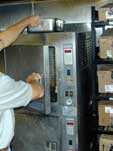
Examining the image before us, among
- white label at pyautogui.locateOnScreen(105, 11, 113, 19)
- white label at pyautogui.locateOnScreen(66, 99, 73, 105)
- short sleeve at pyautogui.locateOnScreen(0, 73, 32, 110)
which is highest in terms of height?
white label at pyautogui.locateOnScreen(105, 11, 113, 19)

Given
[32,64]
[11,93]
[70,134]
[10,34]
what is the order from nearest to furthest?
[11,93] → [10,34] → [32,64] → [70,134]

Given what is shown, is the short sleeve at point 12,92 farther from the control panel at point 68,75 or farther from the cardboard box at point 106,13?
the cardboard box at point 106,13

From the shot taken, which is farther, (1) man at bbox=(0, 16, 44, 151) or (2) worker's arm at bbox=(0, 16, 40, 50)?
(2) worker's arm at bbox=(0, 16, 40, 50)

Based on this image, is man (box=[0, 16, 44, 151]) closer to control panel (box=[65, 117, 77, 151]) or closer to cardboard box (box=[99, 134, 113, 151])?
control panel (box=[65, 117, 77, 151])

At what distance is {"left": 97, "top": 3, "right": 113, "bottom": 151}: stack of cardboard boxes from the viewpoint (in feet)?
8.63

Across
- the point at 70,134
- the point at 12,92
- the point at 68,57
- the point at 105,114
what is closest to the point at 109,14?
the point at 68,57

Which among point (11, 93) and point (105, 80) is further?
point (105, 80)

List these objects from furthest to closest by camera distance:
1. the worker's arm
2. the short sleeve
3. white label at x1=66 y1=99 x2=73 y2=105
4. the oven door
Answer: white label at x1=66 y1=99 x2=73 y2=105 → the oven door → the worker's arm → the short sleeve

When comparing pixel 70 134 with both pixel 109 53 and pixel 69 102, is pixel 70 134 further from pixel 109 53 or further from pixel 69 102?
pixel 109 53

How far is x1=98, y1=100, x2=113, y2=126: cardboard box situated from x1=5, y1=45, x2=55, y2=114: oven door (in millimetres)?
506

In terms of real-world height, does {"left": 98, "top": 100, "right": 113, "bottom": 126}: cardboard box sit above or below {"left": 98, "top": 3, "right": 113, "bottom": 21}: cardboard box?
below

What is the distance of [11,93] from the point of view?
1.84 metres

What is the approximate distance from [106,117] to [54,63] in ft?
2.35

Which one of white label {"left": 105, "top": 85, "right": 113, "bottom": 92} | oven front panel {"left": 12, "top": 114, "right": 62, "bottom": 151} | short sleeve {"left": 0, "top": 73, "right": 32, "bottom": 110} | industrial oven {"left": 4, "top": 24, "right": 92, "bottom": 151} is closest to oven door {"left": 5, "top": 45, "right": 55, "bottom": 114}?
industrial oven {"left": 4, "top": 24, "right": 92, "bottom": 151}
